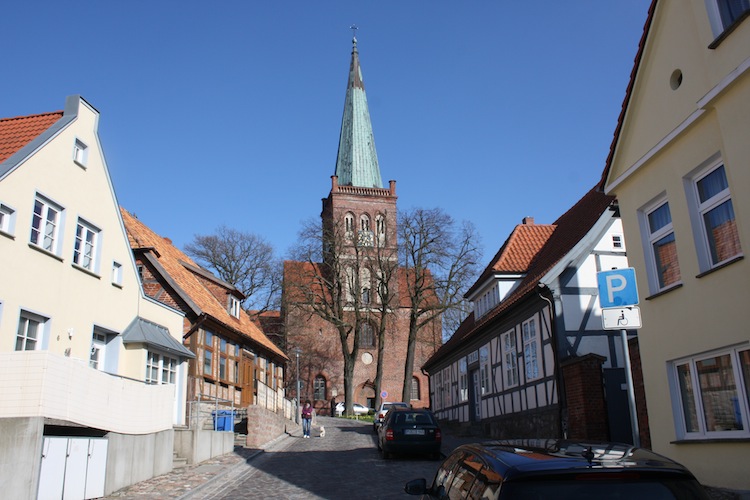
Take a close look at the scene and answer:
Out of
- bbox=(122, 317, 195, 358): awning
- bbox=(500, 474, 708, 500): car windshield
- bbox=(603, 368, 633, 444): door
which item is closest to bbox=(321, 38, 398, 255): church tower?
bbox=(122, 317, 195, 358): awning

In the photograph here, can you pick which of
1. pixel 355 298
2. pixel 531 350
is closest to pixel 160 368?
pixel 531 350

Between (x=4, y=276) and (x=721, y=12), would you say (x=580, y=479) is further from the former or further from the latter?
(x=4, y=276)

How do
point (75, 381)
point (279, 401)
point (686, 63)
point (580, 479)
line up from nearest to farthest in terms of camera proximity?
point (580, 479) → point (686, 63) → point (75, 381) → point (279, 401)

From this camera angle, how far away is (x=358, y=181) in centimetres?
6462

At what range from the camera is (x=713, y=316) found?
9.72m

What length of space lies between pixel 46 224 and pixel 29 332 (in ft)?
7.63

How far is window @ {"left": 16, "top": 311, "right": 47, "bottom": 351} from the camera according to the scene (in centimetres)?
1350

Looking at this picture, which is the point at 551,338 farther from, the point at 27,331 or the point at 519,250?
the point at 27,331

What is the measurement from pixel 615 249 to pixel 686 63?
30.2ft

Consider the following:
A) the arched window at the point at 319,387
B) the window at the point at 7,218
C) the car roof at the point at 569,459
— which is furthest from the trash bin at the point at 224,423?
the arched window at the point at 319,387

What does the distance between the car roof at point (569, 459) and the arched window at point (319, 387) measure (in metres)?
57.2

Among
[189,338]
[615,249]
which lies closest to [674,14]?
[615,249]

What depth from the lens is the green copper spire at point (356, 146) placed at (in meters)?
65.2

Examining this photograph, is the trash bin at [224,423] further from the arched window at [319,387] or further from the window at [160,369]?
the arched window at [319,387]
